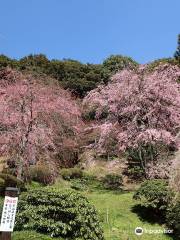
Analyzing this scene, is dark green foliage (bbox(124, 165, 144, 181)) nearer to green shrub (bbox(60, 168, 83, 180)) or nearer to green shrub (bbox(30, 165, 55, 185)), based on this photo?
green shrub (bbox(60, 168, 83, 180))

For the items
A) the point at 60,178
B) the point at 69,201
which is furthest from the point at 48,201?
the point at 60,178

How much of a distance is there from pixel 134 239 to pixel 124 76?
36.0ft

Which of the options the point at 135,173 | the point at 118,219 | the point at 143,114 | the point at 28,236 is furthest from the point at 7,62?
the point at 28,236

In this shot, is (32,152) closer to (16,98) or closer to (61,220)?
(16,98)

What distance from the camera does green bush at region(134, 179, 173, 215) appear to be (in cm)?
1586

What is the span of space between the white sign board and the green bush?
318 inches

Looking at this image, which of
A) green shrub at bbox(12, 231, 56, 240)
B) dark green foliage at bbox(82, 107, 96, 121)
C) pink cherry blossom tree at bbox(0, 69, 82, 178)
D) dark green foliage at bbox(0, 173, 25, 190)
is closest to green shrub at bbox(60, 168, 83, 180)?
pink cherry blossom tree at bbox(0, 69, 82, 178)

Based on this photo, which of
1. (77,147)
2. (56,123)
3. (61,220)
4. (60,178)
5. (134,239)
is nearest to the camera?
(61,220)

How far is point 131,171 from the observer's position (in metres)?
24.2

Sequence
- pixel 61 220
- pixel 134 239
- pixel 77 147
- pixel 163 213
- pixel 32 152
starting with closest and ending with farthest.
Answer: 1. pixel 61 220
2. pixel 134 239
3. pixel 163 213
4. pixel 32 152
5. pixel 77 147

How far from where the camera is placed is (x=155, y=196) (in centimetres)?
1603

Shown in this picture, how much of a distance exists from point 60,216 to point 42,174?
9.36m

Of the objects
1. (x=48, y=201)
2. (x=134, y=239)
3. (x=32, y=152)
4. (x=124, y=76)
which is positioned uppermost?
(x=124, y=76)

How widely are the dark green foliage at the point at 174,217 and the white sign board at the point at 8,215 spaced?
22.7 feet
